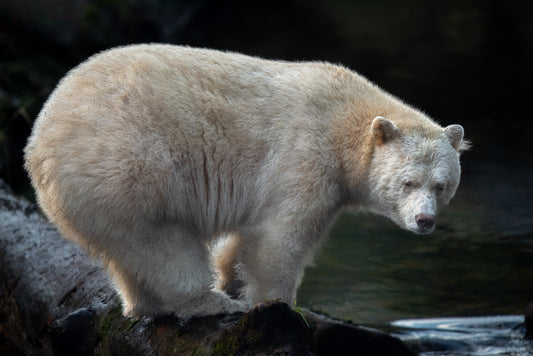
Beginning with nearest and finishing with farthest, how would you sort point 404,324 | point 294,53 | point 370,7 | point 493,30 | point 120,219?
point 120,219, point 404,324, point 294,53, point 493,30, point 370,7

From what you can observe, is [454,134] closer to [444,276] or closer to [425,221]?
[425,221]

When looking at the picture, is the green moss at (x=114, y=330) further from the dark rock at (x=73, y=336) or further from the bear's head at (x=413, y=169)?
the bear's head at (x=413, y=169)

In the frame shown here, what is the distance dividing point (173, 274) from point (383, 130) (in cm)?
164

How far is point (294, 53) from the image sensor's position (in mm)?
17547

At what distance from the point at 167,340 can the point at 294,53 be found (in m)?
13.4

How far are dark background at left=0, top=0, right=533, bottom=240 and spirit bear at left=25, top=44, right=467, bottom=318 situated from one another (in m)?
4.47

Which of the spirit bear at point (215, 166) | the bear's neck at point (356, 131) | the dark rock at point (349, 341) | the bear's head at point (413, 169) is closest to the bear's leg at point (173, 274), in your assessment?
the spirit bear at point (215, 166)

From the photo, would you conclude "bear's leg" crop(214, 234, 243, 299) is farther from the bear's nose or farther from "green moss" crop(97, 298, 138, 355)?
the bear's nose

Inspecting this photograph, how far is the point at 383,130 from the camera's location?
5.05 m

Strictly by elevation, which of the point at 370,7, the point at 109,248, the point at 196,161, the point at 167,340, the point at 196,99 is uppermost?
the point at 196,99

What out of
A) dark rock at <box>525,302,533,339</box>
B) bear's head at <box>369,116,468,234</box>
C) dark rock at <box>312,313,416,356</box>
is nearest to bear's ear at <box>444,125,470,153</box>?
bear's head at <box>369,116,468,234</box>

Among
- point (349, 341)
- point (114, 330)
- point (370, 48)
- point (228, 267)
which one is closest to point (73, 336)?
point (114, 330)

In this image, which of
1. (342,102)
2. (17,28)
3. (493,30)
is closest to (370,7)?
(493,30)

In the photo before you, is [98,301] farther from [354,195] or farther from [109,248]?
[354,195]
